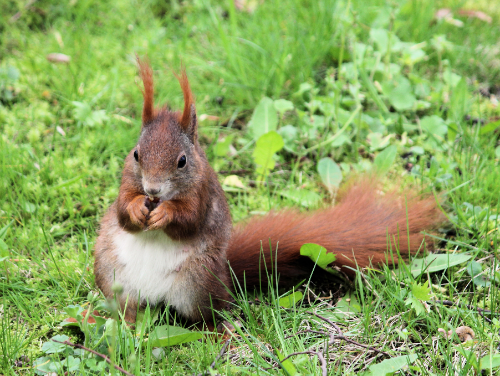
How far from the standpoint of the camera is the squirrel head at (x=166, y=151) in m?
1.52

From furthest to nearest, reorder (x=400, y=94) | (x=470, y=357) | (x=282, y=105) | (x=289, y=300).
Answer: (x=400, y=94)
(x=282, y=105)
(x=289, y=300)
(x=470, y=357)

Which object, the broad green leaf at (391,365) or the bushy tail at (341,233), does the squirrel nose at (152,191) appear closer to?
the bushy tail at (341,233)

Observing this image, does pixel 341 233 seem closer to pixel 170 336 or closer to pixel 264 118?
pixel 170 336

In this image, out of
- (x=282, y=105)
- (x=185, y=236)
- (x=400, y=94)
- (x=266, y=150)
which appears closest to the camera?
(x=185, y=236)

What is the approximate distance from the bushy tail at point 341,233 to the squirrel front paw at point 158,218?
317mm

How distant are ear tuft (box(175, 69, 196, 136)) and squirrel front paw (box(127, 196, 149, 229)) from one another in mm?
268

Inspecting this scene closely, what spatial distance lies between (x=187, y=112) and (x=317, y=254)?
60 cm

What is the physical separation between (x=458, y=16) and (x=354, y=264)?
6.94 feet

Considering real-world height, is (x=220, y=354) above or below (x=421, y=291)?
below

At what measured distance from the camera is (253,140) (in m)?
2.50

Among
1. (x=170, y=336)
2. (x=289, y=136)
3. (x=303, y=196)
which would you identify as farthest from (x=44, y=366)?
(x=289, y=136)

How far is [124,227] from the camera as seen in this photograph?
1.60 meters

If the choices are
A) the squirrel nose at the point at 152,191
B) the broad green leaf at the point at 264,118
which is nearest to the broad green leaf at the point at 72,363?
the squirrel nose at the point at 152,191

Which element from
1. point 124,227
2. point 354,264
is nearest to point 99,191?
point 124,227
